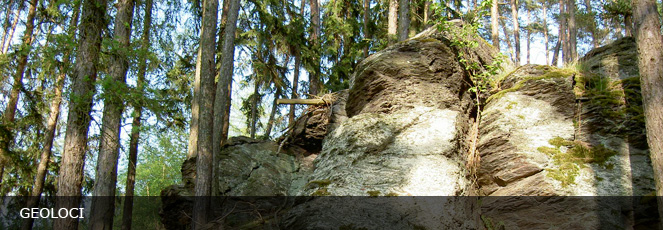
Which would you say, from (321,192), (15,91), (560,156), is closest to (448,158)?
(560,156)

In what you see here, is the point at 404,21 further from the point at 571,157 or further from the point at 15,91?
the point at 15,91

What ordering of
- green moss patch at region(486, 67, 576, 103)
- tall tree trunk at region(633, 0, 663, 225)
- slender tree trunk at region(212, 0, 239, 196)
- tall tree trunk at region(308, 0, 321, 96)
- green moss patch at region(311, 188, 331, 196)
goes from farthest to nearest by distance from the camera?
tall tree trunk at region(308, 0, 321, 96) → slender tree trunk at region(212, 0, 239, 196) → green moss patch at region(486, 67, 576, 103) → green moss patch at region(311, 188, 331, 196) → tall tree trunk at region(633, 0, 663, 225)

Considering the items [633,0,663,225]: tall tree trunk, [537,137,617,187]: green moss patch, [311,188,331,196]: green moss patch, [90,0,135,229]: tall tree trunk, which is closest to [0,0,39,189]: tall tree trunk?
[90,0,135,229]: tall tree trunk

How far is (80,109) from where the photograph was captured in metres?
8.80

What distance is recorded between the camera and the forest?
8.79 metres

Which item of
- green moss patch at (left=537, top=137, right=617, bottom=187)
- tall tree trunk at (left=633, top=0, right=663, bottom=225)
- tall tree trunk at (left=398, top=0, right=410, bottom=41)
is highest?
tall tree trunk at (left=398, top=0, right=410, bottom=41)

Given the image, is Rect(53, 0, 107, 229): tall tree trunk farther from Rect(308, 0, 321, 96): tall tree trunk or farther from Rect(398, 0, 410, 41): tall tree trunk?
Rect(308, 0, 321, 96): tall tree trunk

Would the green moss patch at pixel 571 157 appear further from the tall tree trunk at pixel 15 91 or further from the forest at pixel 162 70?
the tall tree trunk at pixel 15 91

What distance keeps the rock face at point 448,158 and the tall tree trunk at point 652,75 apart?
2.84 ft

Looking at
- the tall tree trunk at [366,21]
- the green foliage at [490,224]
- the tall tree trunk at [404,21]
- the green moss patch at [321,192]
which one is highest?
the tall tree trunk at [366,21]

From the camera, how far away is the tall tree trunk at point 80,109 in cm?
862

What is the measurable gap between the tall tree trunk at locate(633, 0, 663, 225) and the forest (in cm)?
2

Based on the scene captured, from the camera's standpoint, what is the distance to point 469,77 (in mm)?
9539

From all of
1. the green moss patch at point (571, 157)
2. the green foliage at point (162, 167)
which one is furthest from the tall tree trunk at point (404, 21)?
the green foliage at point (162, 167)
